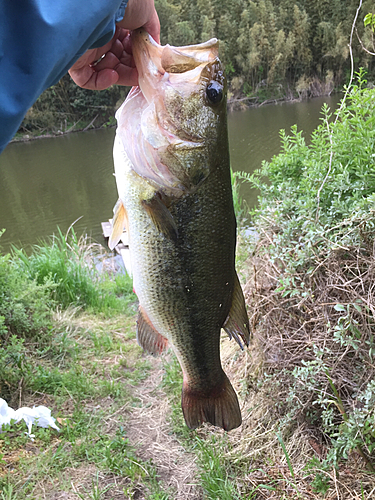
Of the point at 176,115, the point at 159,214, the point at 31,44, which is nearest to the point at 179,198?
the point at 159,214

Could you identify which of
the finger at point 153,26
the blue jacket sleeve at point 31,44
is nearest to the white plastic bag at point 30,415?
the blue jacket sleeve at point 31,44

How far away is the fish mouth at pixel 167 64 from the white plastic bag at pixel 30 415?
2588 mm

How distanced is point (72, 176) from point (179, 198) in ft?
62.5

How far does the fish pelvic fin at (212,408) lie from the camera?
1868 millimetres

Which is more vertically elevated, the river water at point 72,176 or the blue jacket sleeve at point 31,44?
the blue jacket sleeve at point 31,44

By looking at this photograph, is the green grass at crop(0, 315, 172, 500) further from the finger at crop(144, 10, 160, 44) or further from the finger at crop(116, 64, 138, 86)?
the finger at crop(144, 10, 160, 44)

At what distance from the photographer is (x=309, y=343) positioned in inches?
92.8

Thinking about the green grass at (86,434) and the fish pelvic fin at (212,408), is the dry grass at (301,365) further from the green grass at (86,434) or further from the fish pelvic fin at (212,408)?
the green grass at (86,434)

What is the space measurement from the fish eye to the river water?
394 inches

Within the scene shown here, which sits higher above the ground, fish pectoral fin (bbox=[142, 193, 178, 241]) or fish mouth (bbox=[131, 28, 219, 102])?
fish mouth (bbox=[131, 28, 219, 102])

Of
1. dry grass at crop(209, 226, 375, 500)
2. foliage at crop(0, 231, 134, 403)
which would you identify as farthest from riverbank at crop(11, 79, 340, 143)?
dry grass at crop(209, 226, 375, 500)

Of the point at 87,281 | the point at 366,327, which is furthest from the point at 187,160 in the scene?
the point at 87,281

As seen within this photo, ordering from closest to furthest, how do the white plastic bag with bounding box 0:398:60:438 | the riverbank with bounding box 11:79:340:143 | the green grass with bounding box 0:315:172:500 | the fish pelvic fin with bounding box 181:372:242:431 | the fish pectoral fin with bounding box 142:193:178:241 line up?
1. the fish pectoral fin with bounding box 142:193:178:241
2. the fish pelvic fin with bounding box 181:372:242:431
3. the green grass with bounding box 0:315:172:500
4. the white plastic bag with bounding box 0:398:60:438
5. the riverbank with bounding box 11:79:340:143

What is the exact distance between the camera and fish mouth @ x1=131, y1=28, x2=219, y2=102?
138 centimetres
